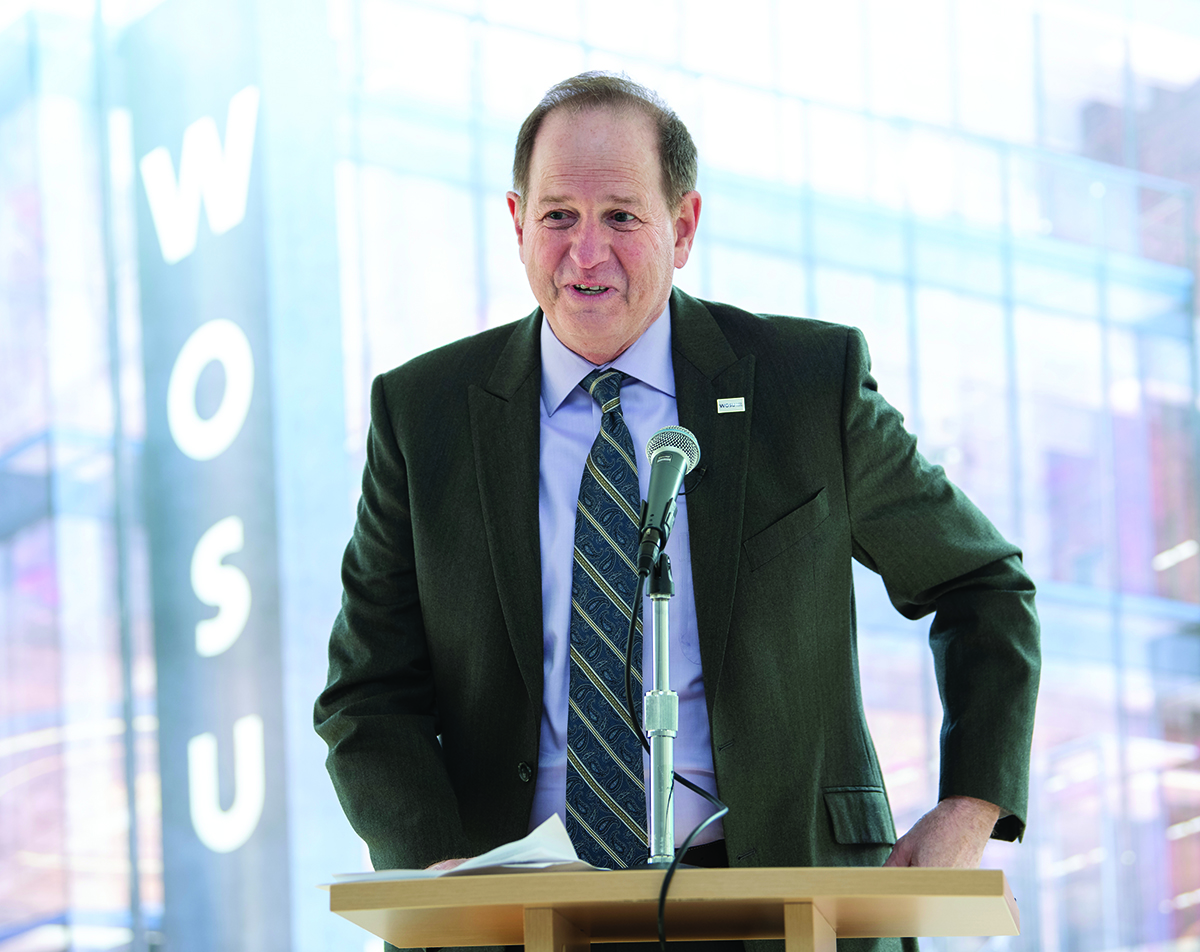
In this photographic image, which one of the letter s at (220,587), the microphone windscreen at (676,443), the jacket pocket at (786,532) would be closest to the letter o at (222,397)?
the letter s at (220,587)

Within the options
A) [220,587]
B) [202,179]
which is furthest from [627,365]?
[202,179]

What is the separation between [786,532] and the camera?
185 centimetres

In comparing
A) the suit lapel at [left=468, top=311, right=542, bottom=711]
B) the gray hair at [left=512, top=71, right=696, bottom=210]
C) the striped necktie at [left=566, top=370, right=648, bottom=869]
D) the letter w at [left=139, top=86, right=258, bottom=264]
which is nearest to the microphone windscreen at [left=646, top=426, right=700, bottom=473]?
the striped necktie at [left=566, top=370, right=648, bottom=869]

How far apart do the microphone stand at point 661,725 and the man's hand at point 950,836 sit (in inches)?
16.8

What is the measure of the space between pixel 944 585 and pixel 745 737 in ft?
1.22

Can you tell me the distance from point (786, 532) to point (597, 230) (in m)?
0.49

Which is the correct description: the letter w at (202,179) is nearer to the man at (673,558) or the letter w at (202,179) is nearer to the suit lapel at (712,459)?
the man at (673,558)

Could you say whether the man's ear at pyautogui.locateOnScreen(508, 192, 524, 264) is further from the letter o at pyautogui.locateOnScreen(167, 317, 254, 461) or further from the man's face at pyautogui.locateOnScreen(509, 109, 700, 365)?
the letter o at pyautogui.locateOnScreen(167, 317, 254, 461)

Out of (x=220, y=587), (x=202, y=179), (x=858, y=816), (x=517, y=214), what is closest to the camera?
(x=858, y=816)

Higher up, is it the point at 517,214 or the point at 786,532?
the point at 517,214

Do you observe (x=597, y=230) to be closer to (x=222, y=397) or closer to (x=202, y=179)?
(x=222, y=397)

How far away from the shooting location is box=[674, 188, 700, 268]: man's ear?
2086mm

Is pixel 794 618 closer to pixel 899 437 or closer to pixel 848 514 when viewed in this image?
pixel 848 514

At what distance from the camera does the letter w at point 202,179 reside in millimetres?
4887
